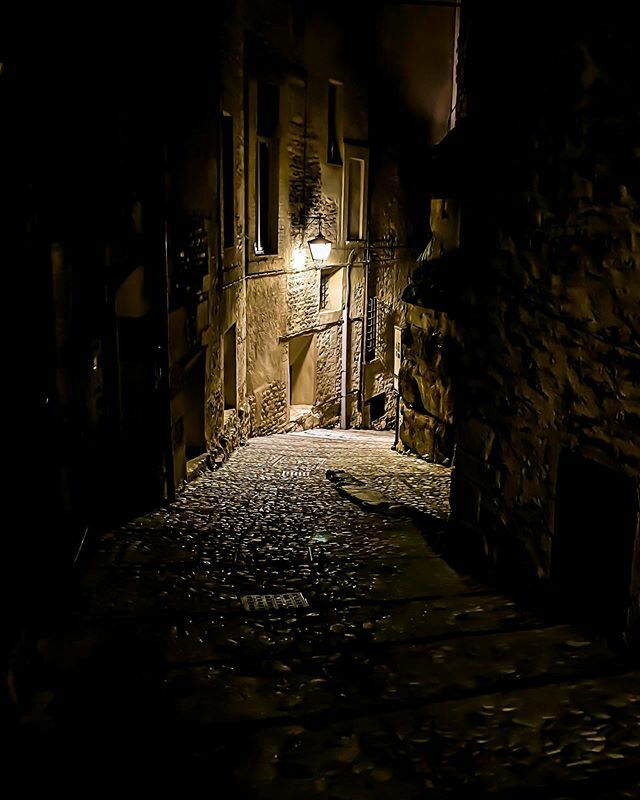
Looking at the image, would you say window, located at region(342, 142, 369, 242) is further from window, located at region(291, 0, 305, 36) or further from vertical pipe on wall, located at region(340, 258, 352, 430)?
window, located at region(291, 0, 305, 36)

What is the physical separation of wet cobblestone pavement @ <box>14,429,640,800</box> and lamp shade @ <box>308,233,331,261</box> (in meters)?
8.81

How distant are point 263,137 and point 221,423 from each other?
513 cm

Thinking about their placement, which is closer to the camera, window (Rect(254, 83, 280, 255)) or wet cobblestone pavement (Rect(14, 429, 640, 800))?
wet cobblestone pavement (Rect(14, 429, 640, 800))

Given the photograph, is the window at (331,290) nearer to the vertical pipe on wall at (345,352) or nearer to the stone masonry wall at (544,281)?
the vertical pipe on wall at (345,352)

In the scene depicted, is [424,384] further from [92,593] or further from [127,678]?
[127,678]

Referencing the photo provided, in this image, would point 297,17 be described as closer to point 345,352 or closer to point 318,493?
point 345,352

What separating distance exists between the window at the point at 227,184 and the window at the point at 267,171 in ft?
6.43

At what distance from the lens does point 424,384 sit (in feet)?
31.4

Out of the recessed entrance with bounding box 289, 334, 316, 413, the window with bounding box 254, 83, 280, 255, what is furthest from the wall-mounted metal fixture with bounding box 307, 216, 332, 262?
the recessed entrance with bounding box 289, 334, 316, 413

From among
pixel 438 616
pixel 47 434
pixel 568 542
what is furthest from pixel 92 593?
pixel 568 542

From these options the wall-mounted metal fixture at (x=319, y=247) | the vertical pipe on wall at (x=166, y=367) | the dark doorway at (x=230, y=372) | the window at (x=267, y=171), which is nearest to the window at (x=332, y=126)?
the wall-mounted metal fixture at (x=319, y=247)

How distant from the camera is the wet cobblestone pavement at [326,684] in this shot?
262cm

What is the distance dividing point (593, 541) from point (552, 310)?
1146mm

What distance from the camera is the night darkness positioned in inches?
111
